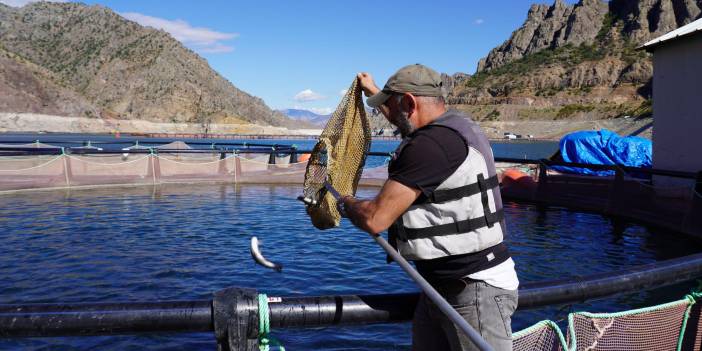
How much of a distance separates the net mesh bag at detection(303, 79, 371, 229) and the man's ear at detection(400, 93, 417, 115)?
1043mm

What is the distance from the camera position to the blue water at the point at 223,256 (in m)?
7.64

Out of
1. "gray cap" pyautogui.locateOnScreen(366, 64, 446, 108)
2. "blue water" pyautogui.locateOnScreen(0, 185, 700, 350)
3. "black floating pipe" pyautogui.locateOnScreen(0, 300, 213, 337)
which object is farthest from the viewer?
"blue water" pyautogui.locateOnScreen(0, 185, 700, 350)

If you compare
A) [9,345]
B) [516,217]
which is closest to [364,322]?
[9,345]

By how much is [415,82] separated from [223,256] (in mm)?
9339

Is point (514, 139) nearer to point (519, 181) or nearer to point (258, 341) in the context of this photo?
point (519, 181)

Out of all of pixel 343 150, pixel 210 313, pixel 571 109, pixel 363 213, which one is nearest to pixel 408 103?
pixel 363 213

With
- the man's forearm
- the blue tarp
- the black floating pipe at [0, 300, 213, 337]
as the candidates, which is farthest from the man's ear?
the blue tarp

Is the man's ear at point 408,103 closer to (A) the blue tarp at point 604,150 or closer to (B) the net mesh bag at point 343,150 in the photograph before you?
(B) the net mesh bag at point 343,150

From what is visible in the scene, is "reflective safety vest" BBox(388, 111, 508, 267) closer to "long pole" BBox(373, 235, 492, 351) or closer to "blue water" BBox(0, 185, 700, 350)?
"long pole" BBox(373, 235, 492, 351)

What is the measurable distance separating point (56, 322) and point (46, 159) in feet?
75.7

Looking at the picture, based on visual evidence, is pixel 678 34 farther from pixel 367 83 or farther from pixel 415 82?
pixel 415 82

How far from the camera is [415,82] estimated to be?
9.48 feet

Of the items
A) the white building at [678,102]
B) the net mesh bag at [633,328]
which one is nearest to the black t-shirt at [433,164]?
the net mesh bag at [633,328]

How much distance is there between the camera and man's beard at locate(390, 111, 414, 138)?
A: 9.86 ft
